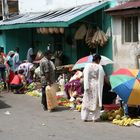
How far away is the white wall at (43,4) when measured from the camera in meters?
19.3

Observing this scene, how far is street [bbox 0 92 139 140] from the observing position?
9.83 m

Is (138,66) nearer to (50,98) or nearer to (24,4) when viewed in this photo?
(50,98)

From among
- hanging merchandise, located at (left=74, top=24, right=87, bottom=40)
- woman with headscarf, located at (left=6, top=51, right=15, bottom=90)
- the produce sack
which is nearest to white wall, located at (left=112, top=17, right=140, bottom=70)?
hanging merchandise, located at (left=74, top=24, right=87, bottom=40)

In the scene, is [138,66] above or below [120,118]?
above

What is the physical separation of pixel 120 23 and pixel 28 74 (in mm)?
5084

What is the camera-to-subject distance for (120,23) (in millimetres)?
15859

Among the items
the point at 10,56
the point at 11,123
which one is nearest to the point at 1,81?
the point at 10,56

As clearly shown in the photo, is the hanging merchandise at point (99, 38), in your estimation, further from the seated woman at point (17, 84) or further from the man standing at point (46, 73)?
the seated woman at point (17, 84)

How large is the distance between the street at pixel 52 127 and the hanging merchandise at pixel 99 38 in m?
3.62

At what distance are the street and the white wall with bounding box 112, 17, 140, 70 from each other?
9.96 feet

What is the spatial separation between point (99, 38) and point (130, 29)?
1.34 m

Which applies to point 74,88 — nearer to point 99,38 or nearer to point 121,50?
point 121,50

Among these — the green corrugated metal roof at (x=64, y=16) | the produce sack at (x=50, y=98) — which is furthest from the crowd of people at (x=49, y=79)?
the green corrugated metal roof at (x=64, y=16)

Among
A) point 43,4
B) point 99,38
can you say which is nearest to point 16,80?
point 99,38
